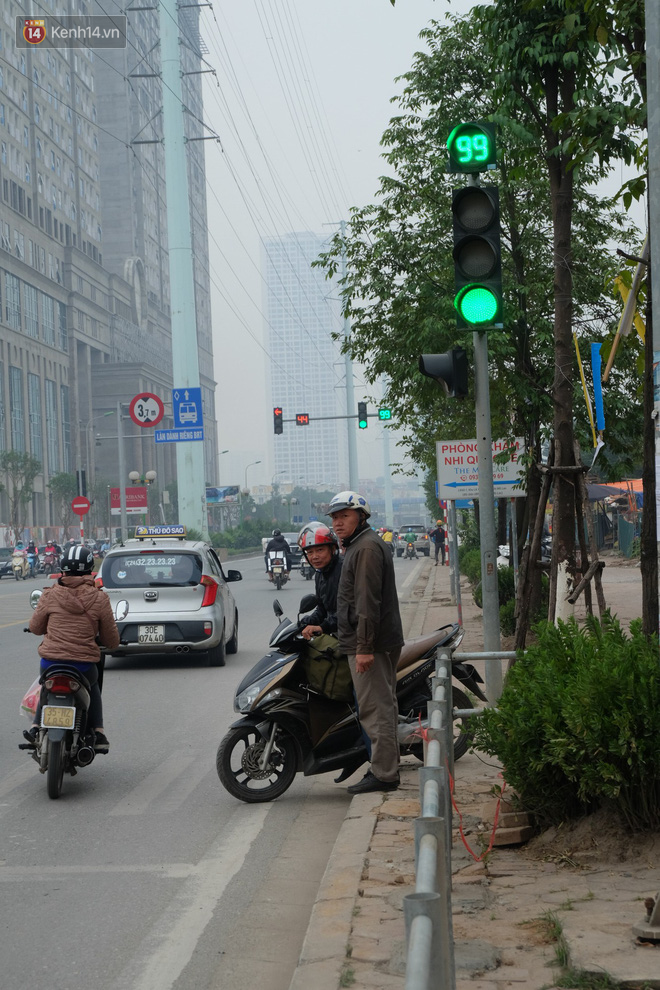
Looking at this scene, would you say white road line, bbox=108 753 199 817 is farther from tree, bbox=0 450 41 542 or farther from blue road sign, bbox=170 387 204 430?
tree, bbox=0 450 41 542

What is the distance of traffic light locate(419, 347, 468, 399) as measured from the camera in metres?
8.16

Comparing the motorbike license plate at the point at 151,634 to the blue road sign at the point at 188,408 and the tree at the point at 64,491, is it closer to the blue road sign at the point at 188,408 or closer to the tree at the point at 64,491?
the blue road sign at the point at 188,408

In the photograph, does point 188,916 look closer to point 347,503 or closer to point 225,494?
point 347,503

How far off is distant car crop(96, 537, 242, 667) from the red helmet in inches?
281

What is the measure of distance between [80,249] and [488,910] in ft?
361

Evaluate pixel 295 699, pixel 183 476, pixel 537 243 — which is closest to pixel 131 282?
pixel 183 476

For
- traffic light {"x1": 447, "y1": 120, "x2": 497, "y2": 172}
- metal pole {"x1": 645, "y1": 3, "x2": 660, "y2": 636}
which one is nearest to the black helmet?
traffic light {"x1": 447, "y1": 120, "x2": 497, "y2": 172}

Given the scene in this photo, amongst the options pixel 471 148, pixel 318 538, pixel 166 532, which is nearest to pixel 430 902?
pixel 318 538

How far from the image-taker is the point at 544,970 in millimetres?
4004

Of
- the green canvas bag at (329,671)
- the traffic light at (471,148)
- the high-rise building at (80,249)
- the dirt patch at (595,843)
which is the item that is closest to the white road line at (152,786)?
the green canvas bag at (329,671)

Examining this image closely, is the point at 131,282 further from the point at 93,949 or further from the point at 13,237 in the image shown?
the point at 93,949

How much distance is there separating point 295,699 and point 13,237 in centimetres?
8862

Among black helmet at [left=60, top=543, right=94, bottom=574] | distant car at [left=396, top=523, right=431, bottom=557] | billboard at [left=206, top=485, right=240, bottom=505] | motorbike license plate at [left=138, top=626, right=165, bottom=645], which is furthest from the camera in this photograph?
billboard at [left=206, top=485, right=240, bottom=505]

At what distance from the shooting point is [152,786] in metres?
8.18
